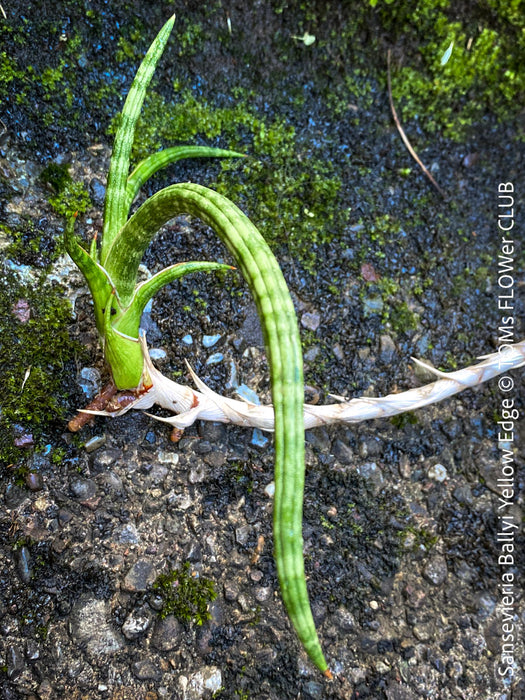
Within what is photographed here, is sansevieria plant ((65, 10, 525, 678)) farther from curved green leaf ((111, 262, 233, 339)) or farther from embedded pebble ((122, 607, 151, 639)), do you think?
embedded pebble ((122, 607, 151, 639))

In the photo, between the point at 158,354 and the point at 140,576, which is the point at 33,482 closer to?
the point at 140,576

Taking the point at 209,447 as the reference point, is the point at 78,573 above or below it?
below

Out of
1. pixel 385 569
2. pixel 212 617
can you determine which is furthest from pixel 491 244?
pixel 212 617

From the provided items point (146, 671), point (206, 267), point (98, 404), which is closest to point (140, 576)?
point (146, 671)

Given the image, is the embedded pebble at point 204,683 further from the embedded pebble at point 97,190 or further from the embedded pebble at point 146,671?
the embedded pebble at point 97,190

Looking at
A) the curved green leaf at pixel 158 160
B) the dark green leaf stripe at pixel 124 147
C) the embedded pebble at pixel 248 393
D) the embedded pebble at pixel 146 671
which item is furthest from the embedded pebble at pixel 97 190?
the embedded pebble at pixel 146 671

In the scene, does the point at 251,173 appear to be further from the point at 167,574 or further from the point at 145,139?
the point at 167,574
